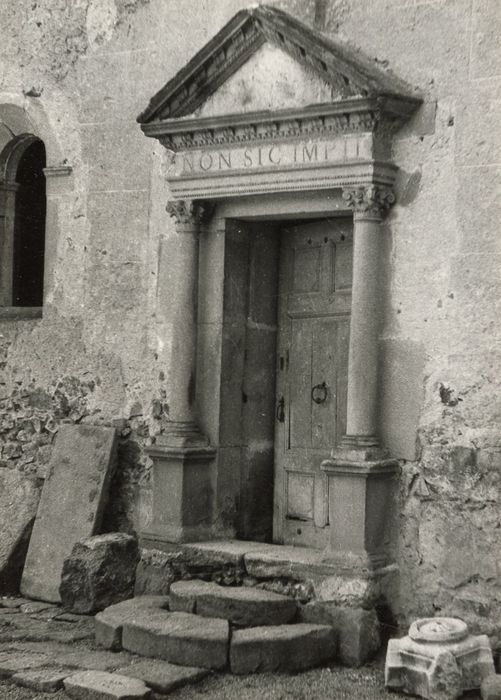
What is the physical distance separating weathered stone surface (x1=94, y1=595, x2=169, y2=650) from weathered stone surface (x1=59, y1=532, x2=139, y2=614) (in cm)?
33

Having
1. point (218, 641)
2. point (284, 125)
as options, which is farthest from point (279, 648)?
point (284, 125)

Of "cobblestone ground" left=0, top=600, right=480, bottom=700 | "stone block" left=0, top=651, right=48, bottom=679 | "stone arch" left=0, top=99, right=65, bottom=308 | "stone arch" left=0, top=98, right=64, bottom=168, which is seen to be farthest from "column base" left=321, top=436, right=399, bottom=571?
"stone arch" left=0, top=98, right=64, bottom=168

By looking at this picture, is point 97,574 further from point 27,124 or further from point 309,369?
point 27,124

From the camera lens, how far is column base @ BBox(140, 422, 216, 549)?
7.61m

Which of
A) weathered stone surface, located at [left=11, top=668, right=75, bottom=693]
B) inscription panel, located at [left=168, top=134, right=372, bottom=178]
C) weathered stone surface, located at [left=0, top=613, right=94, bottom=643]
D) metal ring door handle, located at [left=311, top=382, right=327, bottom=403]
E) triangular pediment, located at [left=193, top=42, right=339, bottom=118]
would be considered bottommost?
weathered stone surface, located at [left=11, top=668, right=75, bottom=693]

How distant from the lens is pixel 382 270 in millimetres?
7031

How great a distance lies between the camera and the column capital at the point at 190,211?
25.2 ft

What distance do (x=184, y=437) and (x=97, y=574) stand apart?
40.7 inches

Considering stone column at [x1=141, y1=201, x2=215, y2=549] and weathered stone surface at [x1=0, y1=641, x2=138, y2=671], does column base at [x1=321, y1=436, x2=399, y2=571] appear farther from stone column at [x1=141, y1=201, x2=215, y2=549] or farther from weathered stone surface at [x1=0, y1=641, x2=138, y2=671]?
weathered stone surface at [x1=0, y1=641, x2=138, y2=671]

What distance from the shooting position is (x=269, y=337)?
7.99m

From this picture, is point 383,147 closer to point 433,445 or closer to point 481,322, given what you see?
point 481,322

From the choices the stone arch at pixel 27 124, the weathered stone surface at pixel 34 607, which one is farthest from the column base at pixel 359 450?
the stone arch at pixel 27 124

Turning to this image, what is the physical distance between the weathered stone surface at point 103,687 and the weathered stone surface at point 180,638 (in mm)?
398

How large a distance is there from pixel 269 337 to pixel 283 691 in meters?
2.67
